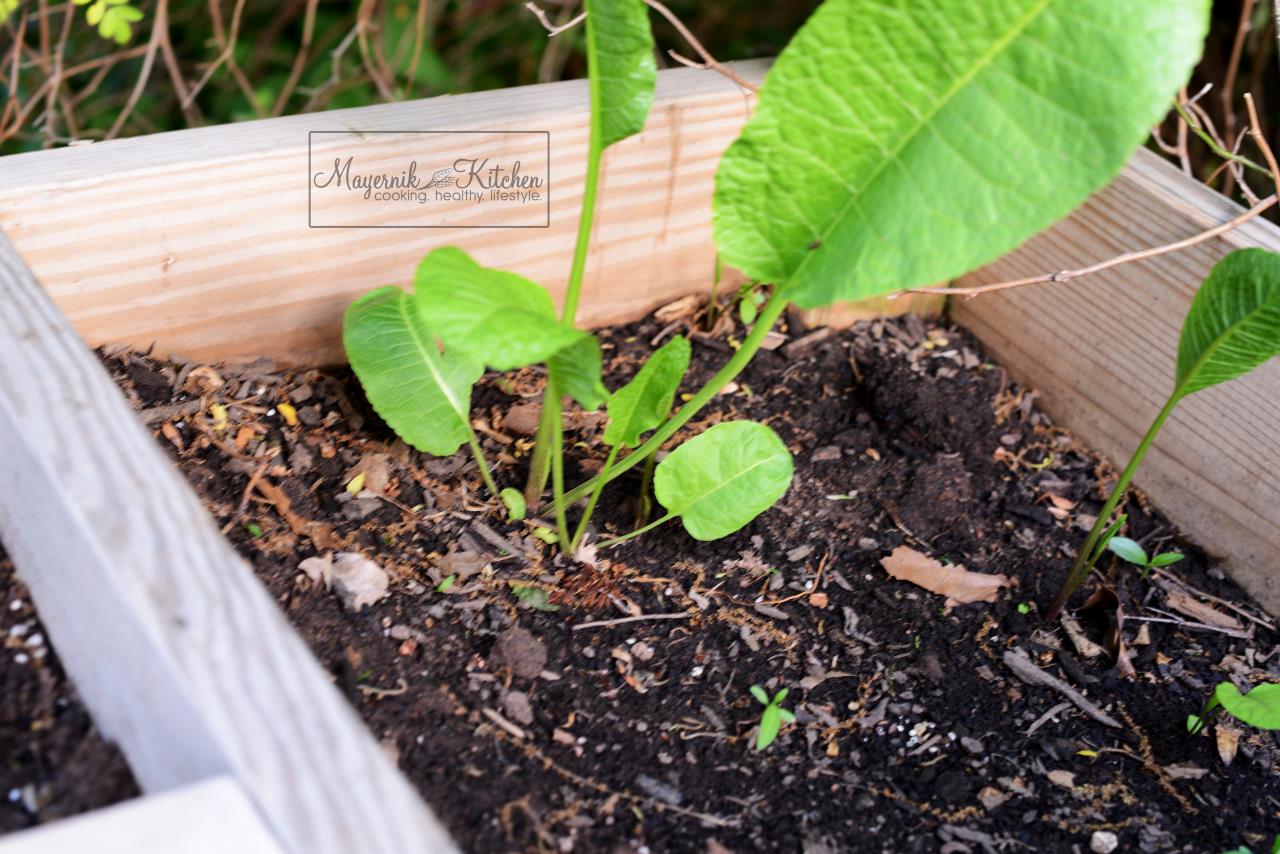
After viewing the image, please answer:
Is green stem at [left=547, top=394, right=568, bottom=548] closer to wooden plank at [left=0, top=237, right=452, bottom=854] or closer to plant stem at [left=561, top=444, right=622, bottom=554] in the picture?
plant stem at [left=561, top=444, right=622, bottom=554]

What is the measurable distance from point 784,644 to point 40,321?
673 mm

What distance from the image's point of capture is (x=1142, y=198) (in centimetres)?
131

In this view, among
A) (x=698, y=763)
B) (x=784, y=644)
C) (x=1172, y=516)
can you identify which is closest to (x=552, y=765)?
(x=698, y=763)

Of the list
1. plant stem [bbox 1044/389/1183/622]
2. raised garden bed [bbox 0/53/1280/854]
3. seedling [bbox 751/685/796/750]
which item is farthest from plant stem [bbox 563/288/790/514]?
plant stem [bbox 1044/389/1183/622]

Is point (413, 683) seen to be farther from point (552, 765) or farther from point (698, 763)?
point (698, 763)

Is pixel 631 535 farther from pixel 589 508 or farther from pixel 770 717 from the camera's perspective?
pixel 770 717

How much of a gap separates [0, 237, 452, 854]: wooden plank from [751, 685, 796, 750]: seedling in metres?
0.39

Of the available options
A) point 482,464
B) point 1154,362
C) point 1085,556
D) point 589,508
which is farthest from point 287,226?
point 1154,362

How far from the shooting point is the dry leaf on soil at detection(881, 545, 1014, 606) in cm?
120

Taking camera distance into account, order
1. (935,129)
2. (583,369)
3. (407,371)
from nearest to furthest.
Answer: (935,129), (583,369), (407,371)

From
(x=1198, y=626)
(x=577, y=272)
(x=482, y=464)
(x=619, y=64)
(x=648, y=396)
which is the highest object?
(x=619, y=64)

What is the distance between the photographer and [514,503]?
115 cm
